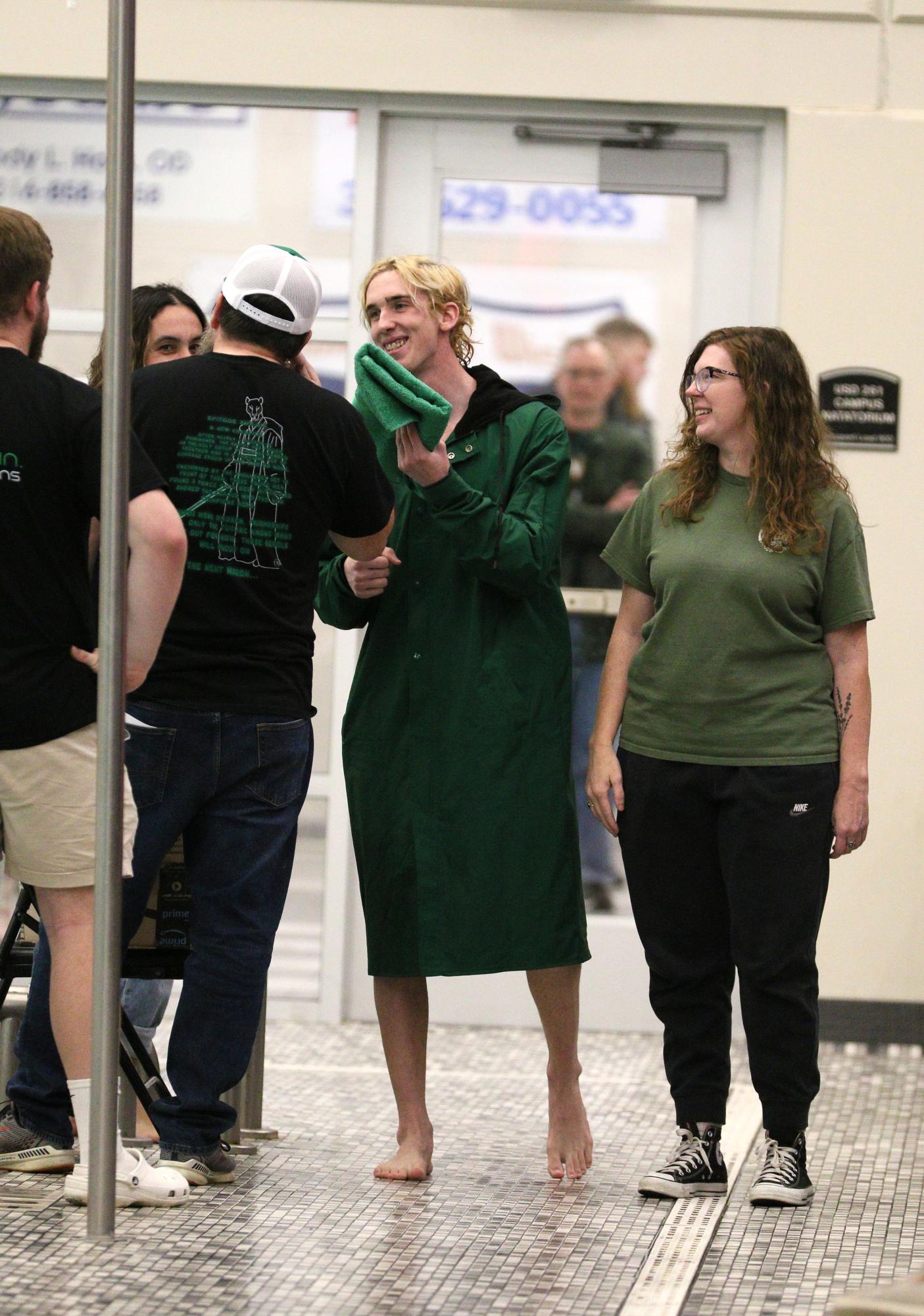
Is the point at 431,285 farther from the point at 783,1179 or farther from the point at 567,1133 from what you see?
the point at 783,1179

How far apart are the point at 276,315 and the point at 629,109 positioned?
2302mm

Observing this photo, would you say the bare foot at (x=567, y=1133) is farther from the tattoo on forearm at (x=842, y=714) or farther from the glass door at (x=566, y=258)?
the glass door at (x=566, y=258)

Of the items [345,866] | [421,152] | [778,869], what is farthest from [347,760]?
[421,152]

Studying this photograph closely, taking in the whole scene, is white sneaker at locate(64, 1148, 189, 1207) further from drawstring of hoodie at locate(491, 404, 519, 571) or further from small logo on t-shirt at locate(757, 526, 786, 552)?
small logo on t-shirt at locate(757, 526, 786, 552)

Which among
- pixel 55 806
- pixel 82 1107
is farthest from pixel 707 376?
pixel 82 1107

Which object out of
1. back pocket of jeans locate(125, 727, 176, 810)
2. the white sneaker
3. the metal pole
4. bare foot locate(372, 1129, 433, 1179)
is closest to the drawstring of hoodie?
back pocket of jeans locate(125, 727, 176, 810)

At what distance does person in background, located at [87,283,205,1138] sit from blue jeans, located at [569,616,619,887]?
1770mm

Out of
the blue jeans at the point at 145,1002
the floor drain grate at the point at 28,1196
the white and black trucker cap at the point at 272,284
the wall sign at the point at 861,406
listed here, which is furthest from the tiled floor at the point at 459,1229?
the wall sign at the point at 861,406

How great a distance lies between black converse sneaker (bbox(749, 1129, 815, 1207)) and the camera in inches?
139

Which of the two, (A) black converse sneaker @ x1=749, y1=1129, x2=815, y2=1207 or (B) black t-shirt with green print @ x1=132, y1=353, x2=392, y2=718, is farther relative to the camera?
(A) black converse sneaker @ x1=749, y1=1129, x2=815, y2=1207

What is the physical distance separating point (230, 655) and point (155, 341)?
95 cm

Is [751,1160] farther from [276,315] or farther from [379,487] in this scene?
[276,315]

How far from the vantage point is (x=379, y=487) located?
11.4 ft

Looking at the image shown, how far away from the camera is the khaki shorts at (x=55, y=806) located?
3.17 m
